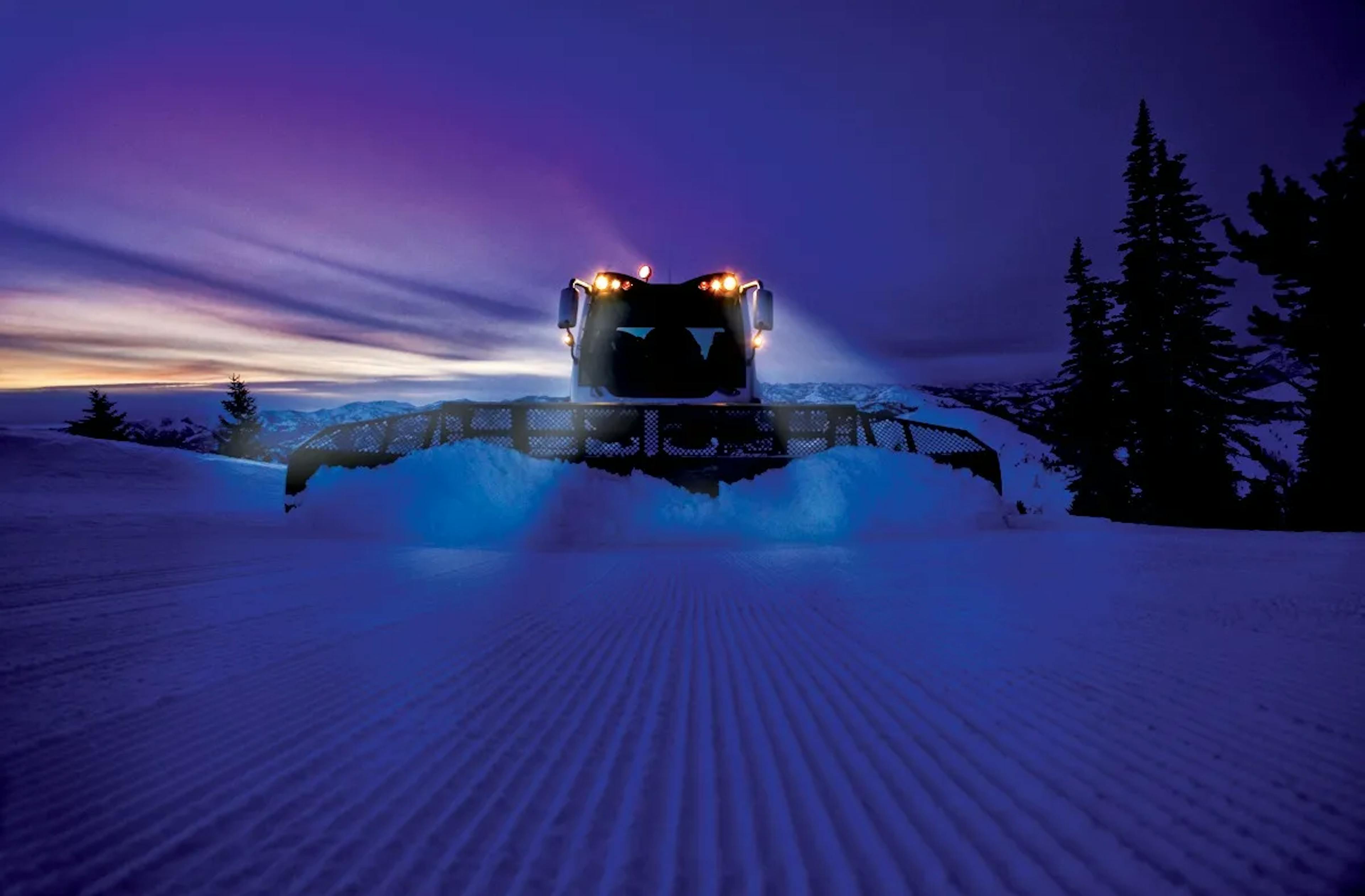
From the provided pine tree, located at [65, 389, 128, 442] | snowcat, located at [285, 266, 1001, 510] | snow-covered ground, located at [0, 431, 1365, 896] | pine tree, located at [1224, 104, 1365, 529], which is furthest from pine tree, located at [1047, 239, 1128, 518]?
pine tree, located at [65, 389, 128, 442]

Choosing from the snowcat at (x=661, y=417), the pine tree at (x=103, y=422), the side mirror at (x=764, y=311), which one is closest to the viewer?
the snowcat at (x=661, y=417)

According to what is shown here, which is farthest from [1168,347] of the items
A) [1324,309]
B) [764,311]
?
[764,311]

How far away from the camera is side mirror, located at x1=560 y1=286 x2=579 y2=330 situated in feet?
28.3

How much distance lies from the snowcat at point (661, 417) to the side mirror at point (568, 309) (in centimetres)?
1

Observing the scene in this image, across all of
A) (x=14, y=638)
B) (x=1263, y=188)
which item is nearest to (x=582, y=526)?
(x=14, y=638)

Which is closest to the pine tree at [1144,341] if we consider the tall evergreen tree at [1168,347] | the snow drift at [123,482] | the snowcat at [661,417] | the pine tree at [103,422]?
the tall evergreen tree at [1168,347]

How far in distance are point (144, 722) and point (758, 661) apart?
188 cm

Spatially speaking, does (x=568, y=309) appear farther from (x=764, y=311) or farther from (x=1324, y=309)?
(x=1324, y=309)

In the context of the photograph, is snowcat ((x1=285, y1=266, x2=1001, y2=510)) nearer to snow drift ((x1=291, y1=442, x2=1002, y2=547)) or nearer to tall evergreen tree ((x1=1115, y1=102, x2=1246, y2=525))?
snow drift ((x1=291, y1=442, x2=1002, y2=547))

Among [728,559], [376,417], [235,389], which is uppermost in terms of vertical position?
[235,389]

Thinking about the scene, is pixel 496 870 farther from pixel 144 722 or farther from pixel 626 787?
pixel 144 722

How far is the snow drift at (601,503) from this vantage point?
22.0ft

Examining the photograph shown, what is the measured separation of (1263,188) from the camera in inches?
681

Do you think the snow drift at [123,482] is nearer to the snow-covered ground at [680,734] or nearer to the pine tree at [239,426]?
the snow-covered ground at [680,734]
